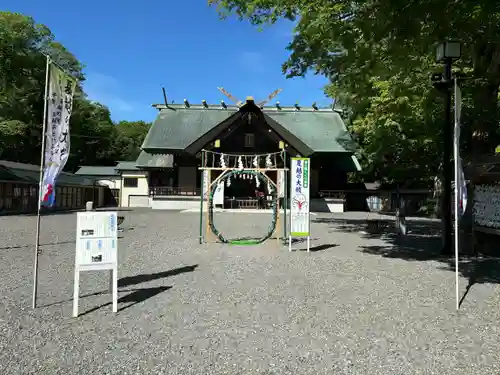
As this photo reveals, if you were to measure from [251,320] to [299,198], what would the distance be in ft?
19.1

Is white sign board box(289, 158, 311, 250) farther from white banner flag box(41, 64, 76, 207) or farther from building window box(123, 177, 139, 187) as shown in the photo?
building window box(123, 177, 139, 187)

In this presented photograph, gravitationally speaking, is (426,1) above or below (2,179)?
above

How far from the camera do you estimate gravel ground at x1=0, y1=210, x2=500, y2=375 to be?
3.63 m

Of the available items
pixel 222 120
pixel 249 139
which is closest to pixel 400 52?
pixel 249 139

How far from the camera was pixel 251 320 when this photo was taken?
15.8 ft

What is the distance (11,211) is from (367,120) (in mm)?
21119

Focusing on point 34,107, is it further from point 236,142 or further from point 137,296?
point 137,296

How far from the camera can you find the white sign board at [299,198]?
10234mm

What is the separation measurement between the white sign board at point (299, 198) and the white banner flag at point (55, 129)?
588cm

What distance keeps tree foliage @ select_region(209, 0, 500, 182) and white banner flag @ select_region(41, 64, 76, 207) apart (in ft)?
13.3

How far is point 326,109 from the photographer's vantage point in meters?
36.8

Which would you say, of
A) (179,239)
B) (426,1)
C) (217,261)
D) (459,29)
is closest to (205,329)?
(217,261)

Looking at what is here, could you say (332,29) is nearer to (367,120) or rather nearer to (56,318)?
(56,318)

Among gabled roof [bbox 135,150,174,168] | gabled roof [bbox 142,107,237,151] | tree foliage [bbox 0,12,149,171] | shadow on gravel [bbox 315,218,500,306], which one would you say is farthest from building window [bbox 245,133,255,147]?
shadow on gravel [bbox 315,218,500,306]
